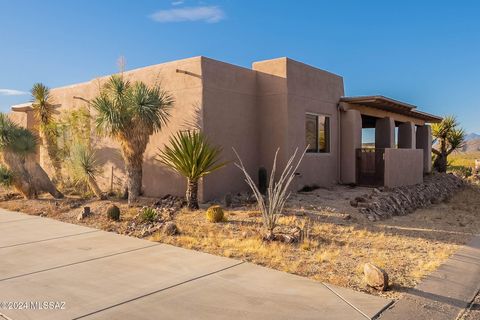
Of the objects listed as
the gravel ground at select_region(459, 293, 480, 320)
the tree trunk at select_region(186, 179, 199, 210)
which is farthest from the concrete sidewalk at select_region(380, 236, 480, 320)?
the tree trunk at select_region(186, 179, 199, 210)

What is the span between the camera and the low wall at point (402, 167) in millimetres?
14508

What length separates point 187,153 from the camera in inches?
412

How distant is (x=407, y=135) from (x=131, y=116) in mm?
15685

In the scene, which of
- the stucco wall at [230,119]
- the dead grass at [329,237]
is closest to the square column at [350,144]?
the dead grass at [329,237]

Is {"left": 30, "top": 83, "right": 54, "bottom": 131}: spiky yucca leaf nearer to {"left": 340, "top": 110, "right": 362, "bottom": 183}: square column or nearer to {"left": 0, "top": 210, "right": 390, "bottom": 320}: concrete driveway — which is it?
{"left": 0, "top": 210, "right": 390, "bottom": 320}: concrete driveway

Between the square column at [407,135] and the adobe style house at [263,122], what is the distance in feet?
12.8

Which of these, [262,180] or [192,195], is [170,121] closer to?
[192,195]

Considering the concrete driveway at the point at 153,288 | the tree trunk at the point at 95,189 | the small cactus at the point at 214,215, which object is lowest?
the concrete driveway at the point at 153,288

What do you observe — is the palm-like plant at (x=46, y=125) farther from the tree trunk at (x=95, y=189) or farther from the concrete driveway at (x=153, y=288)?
the concrete driveway at (x=153, y=288)

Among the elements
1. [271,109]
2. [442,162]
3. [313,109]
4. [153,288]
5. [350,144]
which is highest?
[313,109]

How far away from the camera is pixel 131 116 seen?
11.4 metres

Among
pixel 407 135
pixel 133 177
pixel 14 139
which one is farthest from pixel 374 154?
pixel 14 139

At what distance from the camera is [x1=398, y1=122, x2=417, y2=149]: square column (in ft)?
68.7

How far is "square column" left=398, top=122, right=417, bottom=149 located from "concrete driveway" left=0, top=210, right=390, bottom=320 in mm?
17462
